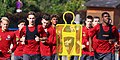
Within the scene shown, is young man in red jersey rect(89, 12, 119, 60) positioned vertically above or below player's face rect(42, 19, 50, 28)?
below

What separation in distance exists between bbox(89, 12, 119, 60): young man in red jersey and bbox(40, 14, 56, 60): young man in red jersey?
1.42 m

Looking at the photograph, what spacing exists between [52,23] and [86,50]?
1.21 m

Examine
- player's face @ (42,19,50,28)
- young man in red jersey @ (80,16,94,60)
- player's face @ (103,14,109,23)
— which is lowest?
young man in red jersey @ (80,16,94,60)

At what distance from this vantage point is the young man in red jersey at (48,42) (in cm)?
1380

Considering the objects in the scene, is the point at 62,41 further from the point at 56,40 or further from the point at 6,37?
the point at 6,37

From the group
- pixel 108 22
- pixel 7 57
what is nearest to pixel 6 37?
pixel 7 57

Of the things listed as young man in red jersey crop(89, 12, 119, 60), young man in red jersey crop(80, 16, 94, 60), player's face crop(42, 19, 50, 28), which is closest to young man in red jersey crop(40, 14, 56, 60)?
player's face crop(42, 19, 50, 28)

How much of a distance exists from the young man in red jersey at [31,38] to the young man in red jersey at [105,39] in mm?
1390

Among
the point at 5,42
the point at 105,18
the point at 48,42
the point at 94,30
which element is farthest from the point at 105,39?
the point at 5,42

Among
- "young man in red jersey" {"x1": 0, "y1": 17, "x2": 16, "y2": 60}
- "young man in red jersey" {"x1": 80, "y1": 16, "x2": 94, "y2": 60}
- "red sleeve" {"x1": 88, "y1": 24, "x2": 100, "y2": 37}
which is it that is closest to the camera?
"young man in red jersey" {"x1": 0, "y1": 17, "x2": 16, "y2": 60}

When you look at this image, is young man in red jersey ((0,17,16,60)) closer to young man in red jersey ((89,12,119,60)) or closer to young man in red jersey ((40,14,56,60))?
young man in red jersey ((40,14,56,60))

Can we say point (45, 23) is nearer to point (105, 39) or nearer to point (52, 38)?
point (52, 38)

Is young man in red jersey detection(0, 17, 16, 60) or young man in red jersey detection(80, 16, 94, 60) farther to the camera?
young man in red jersey detection(80, 16, 94, 60)

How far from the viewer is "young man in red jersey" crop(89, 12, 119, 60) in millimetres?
12695
